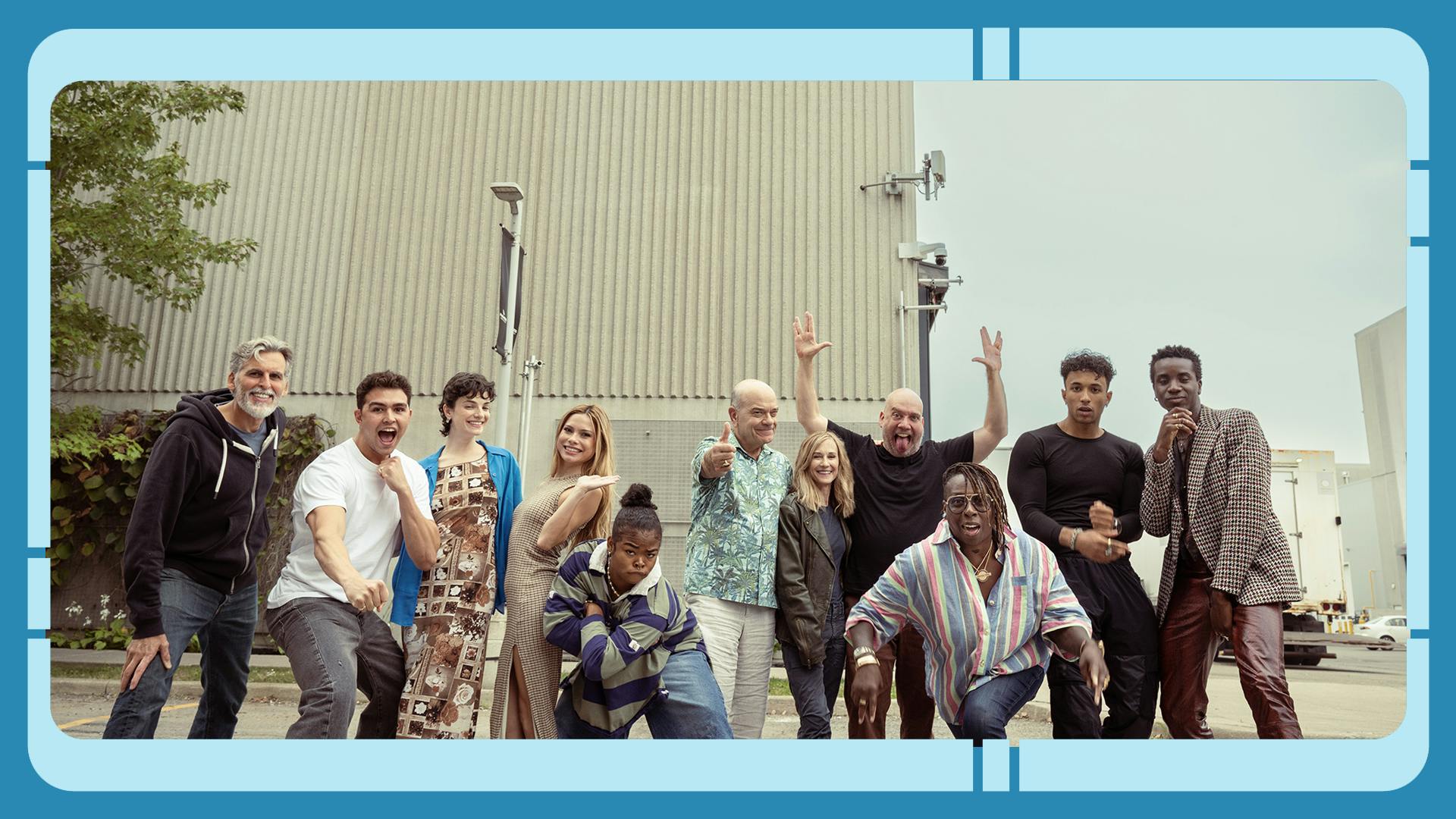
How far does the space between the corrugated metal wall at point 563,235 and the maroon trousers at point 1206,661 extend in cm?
427

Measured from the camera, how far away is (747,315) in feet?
27.4

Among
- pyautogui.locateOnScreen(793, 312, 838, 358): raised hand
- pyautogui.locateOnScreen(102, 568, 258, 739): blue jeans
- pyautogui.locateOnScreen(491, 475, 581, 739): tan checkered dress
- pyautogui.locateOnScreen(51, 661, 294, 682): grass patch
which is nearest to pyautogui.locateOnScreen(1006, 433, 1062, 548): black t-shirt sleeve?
pyautogui.locateOnScreen(793, 312, 838, 358): raised hand

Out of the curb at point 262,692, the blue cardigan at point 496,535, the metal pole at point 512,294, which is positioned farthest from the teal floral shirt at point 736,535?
the curb at point 262,692

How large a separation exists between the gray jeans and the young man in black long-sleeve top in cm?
236

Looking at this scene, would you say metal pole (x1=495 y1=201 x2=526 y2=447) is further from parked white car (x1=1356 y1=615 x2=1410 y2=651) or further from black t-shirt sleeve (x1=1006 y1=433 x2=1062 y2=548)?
parked white car (x1=1356 y1=615 x2=1410 y2=651)

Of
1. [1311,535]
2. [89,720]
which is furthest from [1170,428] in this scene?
[89,720]

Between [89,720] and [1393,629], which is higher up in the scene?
[1393,629]

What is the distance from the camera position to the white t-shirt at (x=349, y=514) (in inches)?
146

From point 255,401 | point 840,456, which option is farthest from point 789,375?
point 255,401

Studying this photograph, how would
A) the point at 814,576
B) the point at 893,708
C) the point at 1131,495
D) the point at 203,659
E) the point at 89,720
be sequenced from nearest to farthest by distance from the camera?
1. the point at 203,659
2. the point at 814,576
3. the point at 1131,495
4. the point at 89,720
5. the point at 893,708

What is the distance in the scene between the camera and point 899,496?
14.7ft

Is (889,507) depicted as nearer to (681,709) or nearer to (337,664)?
(681,709)

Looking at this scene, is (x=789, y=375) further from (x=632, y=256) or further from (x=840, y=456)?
(x=840, y=456)

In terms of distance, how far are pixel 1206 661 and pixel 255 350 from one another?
3.61 metres
